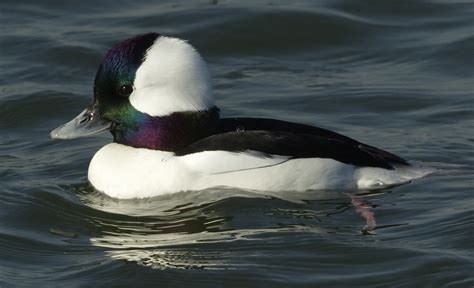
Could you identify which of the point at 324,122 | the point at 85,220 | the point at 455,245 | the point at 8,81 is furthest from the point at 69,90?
the point at 455,245

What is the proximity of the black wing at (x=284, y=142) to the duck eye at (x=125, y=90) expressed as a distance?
584mm

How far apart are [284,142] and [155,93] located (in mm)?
1025

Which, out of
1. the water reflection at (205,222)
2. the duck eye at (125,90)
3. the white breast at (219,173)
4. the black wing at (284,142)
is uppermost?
the duck eye at (125,90)

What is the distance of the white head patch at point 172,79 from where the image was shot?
33.9ft

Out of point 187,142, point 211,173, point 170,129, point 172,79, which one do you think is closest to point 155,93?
point 172,79

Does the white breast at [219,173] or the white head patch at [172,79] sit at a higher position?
the white head patch at [172,79]

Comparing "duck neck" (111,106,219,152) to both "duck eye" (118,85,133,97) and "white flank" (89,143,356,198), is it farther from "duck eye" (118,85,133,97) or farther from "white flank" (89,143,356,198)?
"duck eye" (118,85,133,97)

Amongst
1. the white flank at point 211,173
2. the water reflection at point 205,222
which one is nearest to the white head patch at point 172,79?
the white flank at point 211,173

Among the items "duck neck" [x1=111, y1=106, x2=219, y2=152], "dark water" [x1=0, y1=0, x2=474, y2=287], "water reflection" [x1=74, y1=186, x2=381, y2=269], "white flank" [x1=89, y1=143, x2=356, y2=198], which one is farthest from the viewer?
"duck neck" [x1=111, y1=106, x2=219, y2=152]

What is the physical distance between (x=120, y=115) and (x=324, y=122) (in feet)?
8.69

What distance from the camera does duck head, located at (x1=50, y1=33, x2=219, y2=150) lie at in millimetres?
10344

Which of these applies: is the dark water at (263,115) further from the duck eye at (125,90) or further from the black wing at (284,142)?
the duck eye at (125,90)

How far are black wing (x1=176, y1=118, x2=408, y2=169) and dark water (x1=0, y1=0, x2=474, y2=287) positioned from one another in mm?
304

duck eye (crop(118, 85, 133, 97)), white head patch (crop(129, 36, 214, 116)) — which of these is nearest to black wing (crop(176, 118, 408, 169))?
white head patch (crop(129, 36, 214, 116))
